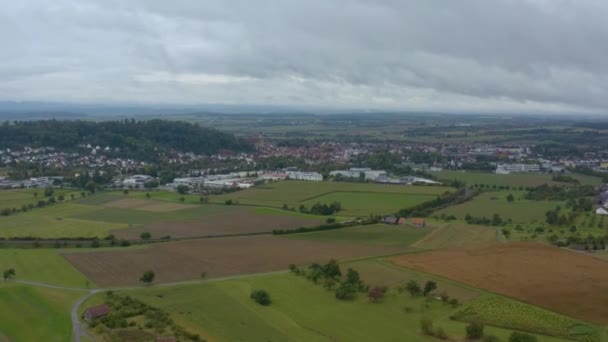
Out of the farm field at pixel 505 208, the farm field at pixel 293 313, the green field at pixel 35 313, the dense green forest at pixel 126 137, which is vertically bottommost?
the green field at pixel 35 313

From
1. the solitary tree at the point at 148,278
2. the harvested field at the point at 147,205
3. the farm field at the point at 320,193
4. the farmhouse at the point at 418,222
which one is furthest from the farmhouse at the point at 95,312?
the farm field at the point at 320,193

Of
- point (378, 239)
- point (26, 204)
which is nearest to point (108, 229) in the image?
point (26, 204)

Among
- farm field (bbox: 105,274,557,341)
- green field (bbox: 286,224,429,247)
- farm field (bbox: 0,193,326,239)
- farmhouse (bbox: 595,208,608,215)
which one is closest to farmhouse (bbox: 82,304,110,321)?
farm field (bbox: 105,274,557,341)

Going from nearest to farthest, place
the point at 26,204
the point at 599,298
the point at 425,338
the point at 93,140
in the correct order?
the point at 425,338 < the point at 599,298 < the point at 26,204 < the point at 93,140

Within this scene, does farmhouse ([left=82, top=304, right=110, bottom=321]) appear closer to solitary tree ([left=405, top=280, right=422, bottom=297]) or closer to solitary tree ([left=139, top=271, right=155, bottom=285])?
solitary tree ([left=139, top=271, right=155, bottom=285])

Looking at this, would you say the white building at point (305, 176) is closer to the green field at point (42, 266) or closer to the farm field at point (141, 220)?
the farm field at point (141, 220)

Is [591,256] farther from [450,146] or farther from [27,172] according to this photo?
[450,146]
